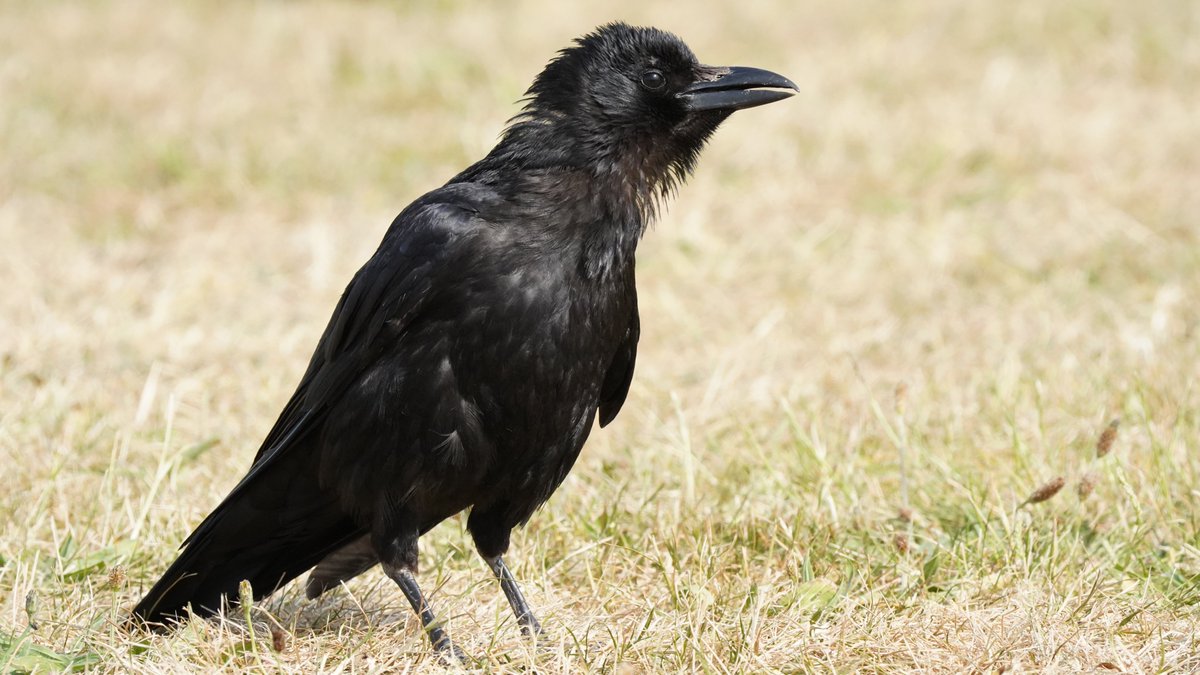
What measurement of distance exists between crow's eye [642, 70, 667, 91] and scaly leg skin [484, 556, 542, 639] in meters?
1.20

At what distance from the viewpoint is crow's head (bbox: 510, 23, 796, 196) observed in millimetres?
3303

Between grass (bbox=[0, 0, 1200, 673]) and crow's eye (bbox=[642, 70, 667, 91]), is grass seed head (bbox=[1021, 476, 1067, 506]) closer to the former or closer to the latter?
grass (bbox=[0, 0, 1200, 673])

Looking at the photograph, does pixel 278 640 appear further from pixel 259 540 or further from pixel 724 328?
pixel 724 328

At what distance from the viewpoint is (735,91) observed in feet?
11.2

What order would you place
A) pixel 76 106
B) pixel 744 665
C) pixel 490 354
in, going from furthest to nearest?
pixel 76 106 → pixel 490 354 → pixel 744 665

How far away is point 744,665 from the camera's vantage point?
279 cm

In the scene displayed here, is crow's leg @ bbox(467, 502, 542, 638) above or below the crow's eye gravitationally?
below

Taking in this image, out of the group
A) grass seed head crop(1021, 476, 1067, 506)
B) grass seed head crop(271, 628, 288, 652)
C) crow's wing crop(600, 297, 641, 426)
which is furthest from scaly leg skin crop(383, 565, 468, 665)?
grass seed head crop(1021, 476, 1067, 506)

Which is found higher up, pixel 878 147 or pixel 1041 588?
pixel 878 147

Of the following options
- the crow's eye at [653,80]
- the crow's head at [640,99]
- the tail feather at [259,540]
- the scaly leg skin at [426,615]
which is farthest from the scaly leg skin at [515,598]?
the crow's eye at [653,80]

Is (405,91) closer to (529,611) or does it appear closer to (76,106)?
(76,106)

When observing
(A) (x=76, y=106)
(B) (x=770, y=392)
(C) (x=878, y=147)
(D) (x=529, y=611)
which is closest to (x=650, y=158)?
(D) (x=529, y=611)

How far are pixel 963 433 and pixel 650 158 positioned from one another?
1.50 meters

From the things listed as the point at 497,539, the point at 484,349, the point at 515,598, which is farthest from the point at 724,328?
the point at 484,349
